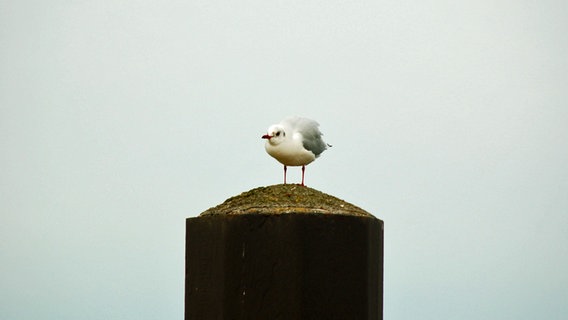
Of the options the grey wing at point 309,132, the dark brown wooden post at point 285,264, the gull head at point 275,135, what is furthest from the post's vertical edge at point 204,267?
the grey wing at point 309,132

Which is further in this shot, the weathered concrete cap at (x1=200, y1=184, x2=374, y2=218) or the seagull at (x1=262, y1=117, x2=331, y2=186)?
the seagull at (x1=262, y1=117, x2=331, y2=186)

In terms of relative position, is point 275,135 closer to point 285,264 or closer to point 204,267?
point 204,267

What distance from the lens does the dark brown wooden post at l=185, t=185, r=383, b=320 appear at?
627 cm

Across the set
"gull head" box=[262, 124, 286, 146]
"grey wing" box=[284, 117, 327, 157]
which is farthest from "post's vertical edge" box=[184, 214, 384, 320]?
"grey wing" box=[284, 117, 327, 157]

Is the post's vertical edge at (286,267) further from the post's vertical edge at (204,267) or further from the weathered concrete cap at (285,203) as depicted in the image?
the weathered concrete cap at (285,203)

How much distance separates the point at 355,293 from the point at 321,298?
1.04ft

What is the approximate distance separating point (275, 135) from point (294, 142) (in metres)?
0.27

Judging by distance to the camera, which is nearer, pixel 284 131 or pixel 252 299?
pixel 252 299

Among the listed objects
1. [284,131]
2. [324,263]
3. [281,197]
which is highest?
[284,131]

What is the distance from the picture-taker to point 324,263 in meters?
6.34

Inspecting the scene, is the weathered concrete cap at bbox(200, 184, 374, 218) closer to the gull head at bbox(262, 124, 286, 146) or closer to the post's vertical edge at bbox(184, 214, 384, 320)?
the post's vertical edge at bbox(184, 214, 384, 320)

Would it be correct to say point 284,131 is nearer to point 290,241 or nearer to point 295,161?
point 295,161

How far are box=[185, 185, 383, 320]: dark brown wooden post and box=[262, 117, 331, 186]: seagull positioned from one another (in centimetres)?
198

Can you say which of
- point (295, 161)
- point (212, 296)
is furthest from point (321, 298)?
point (295, 161)
